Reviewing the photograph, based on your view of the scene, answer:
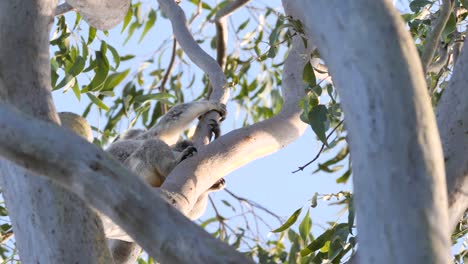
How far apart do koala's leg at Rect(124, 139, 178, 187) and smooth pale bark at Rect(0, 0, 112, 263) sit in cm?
140

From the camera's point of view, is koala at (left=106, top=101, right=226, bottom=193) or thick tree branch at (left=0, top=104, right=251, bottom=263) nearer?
thick tree branch at (left=0, top=104, right=251, bottom=263)

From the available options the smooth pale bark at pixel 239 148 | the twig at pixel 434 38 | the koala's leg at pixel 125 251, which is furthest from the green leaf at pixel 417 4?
the koala's leg at pixel 125 251

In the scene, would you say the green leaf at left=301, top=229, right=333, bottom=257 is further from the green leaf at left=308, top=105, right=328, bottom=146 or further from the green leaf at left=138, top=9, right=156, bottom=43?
the green leaf at left=138, top=9, right=156, bottom=43

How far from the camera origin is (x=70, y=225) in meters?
1.79

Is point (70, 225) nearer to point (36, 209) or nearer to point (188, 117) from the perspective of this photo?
point (36, 209)

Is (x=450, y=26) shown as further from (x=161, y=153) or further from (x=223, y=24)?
Answer: (x=223, y=24)

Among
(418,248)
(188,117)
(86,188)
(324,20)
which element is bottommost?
Answer: (418,248)

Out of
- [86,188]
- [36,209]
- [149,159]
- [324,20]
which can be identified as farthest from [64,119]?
[324,20]

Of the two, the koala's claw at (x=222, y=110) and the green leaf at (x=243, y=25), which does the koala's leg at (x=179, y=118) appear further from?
the green leaf at (x=243, y=25)

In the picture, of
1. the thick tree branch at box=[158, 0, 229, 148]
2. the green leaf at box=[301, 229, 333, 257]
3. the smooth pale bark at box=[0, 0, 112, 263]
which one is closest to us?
the smooth pale bark at box=[0, 0, 112, 263]

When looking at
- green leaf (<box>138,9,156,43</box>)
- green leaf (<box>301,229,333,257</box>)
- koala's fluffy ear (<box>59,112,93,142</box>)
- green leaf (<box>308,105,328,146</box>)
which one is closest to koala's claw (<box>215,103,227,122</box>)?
koala's fluffy ear (<box>59,112,93,142</box>)

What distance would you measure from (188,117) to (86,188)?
216 centimetres

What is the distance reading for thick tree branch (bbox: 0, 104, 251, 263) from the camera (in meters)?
1.33

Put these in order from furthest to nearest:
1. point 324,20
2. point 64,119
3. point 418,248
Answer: point 64,119, point 324,20, point 418,248
